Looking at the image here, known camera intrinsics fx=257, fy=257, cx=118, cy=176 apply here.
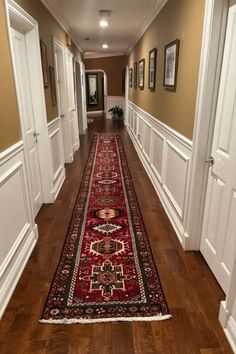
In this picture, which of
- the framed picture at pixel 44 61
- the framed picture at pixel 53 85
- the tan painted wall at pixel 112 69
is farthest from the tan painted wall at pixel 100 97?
the framed picture at pixel 44 61

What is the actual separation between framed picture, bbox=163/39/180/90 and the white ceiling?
729 mm

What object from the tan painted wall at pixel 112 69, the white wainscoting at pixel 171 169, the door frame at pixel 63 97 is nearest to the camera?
the white wainscoting at pixel 171 169

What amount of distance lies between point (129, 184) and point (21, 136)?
210cm

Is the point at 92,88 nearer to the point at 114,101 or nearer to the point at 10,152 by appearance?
the point at 114,101

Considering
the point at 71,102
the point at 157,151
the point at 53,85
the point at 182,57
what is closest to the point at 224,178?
the point at 182,57

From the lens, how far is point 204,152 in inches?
81.5

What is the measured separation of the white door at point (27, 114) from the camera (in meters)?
2.52

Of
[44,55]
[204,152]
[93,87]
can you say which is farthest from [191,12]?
[93,87]

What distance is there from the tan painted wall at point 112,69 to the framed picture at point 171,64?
7.93 metres

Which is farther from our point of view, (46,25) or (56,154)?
(56,154)

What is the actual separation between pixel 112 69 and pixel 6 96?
9.79 meters

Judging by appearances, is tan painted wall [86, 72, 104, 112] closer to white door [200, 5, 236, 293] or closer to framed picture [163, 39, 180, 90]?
framed picture [163, 39, 180, 90]

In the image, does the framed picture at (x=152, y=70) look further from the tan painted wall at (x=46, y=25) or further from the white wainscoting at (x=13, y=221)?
the white wainscoting at (x=13, y=221)

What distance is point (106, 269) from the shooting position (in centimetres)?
215
